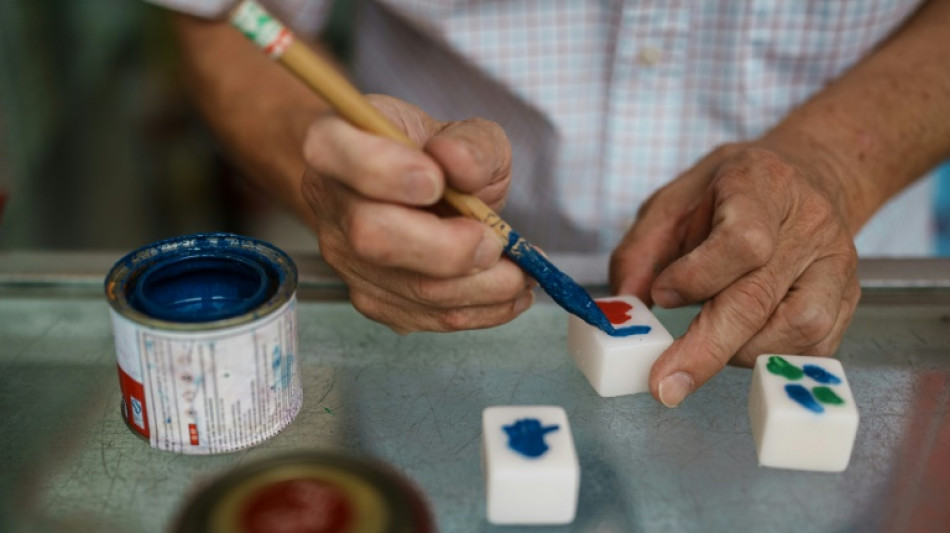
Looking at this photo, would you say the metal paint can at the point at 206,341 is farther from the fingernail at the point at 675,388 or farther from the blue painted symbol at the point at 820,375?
the blue painted symbol at the point at 820,375

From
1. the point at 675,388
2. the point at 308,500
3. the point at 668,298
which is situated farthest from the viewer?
the point at 668,298

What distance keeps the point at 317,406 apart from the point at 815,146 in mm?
814

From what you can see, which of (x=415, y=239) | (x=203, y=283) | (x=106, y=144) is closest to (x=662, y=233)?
(x=415, y=239)

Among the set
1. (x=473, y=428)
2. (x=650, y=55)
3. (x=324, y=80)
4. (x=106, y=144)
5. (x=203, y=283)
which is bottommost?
(x=106, y=144)

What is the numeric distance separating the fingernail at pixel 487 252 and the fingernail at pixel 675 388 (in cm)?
24

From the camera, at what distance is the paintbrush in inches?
32.9

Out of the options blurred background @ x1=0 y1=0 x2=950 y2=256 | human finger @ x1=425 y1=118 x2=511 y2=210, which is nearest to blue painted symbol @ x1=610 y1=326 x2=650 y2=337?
human finger @ x1=425 y1=118 x2=511 y2=210

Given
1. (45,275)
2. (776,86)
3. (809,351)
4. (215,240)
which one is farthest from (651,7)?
(45,275)

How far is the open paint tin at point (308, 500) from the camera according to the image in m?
0.79

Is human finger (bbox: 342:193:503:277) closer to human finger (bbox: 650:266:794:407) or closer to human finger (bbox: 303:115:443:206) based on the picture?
human finger (bbox: 303:115:443:206)

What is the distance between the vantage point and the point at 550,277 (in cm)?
100

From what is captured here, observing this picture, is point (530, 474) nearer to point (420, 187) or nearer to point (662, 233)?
point (420, 187)

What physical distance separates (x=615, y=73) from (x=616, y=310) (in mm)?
509

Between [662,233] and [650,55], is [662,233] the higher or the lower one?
the lower one
